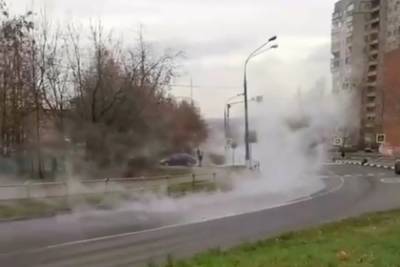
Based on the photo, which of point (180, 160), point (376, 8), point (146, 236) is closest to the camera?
point (146, 236)

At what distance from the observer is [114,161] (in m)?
38.0

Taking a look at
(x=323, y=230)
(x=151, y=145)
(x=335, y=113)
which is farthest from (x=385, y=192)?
(x=323, y=230)

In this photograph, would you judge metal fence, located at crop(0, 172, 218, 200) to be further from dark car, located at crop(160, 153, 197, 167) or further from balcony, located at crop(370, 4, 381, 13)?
balcony, located at crop(370, 4, 381, 13)

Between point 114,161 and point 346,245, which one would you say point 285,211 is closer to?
point 346,245

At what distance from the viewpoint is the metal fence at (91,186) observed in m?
25.6

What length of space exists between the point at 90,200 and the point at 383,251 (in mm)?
17938

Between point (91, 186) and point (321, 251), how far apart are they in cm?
1984

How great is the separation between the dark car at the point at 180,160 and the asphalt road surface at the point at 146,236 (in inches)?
579

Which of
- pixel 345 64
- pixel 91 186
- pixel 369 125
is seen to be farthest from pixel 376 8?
pixel 91 186

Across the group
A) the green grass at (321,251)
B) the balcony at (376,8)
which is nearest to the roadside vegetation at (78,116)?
the green grass at (321,251)

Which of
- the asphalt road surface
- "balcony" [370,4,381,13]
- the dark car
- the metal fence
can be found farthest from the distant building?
"balcony" [370,4,381,13]

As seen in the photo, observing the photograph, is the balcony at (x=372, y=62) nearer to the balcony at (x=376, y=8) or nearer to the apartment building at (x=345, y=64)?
the apartment building at (x=345, y=64)

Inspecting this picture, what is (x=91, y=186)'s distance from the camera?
1179 inches

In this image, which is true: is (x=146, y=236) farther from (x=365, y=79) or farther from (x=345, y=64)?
(x=345, y=64)
